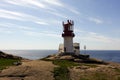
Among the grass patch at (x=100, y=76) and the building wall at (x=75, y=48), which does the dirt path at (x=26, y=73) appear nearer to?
the grass patch at (x=100, y=76)

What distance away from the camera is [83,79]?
1169 inches

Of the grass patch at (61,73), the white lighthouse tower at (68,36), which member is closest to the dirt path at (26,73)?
the grass patch at (61,73)

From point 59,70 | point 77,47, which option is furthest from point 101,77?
point 77,47

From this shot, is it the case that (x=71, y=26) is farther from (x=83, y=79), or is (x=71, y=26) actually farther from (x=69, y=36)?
(x=83, y=79)

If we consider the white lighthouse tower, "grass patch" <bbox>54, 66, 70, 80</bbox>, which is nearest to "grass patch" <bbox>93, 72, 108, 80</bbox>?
"grass patch" <bbox>54, 66, 70, 80</bbox>

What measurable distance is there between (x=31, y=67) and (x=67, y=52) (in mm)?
35930

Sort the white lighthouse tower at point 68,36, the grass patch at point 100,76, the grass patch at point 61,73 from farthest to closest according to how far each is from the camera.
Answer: the white lighthouse tower at point 68,36, the grass patch at point 100,76, the grass patch at point 61,73

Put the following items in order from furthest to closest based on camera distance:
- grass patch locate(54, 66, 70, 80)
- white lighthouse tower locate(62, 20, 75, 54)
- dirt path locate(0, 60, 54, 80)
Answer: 1. white lighthouse tower locate(62, 20, 75, 54)
2. grass patch locate(54, 66, 70, 80)
3. dirt path locate(0, 60, 54, 80)

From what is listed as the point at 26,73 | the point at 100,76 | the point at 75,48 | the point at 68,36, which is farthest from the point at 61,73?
the point at 75,48

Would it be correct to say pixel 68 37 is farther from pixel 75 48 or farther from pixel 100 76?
pixel 100 76

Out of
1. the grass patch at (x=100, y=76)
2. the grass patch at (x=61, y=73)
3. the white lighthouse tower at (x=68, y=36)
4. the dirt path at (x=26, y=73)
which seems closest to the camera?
the dirt path at (x=26, y=73)

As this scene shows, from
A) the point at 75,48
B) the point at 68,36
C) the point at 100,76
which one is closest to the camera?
the point at 100,76

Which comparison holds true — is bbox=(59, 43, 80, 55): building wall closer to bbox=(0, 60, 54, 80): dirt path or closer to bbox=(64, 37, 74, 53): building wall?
bbox=(64, 37, 74, 53): building wall

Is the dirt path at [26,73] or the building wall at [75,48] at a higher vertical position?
the building wall at [75,48]
